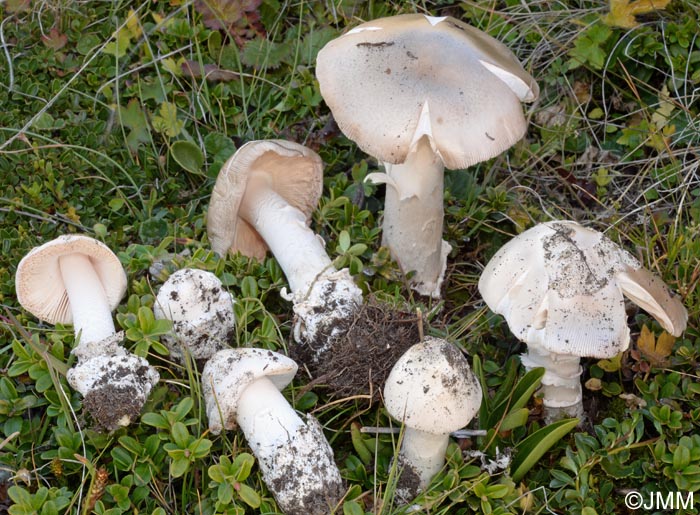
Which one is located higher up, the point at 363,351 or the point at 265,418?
the point at 265,418


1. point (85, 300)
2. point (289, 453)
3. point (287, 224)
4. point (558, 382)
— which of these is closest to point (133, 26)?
point (287, 224)

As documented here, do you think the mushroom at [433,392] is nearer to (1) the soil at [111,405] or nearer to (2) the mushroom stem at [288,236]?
(2) the mushroom stem at [288,236]

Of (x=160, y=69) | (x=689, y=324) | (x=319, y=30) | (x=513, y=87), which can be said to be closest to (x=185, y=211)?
(x=160, y=69)

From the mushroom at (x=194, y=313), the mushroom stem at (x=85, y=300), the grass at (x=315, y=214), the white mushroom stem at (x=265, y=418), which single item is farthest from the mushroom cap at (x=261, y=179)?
the white mushroom stem at (x=265, y=418)

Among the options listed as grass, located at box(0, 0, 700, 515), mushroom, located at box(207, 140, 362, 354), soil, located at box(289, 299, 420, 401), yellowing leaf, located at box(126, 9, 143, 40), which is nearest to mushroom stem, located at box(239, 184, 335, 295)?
mushroom, located at box(207, 140, 362, 354)

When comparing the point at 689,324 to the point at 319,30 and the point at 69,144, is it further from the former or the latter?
the point at 69,144

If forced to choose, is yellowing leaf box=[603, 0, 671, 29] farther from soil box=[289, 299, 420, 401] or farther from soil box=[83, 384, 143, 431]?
soil box=[83, 384, 143, 431]

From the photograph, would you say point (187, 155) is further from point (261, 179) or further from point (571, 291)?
point (571, 291)
